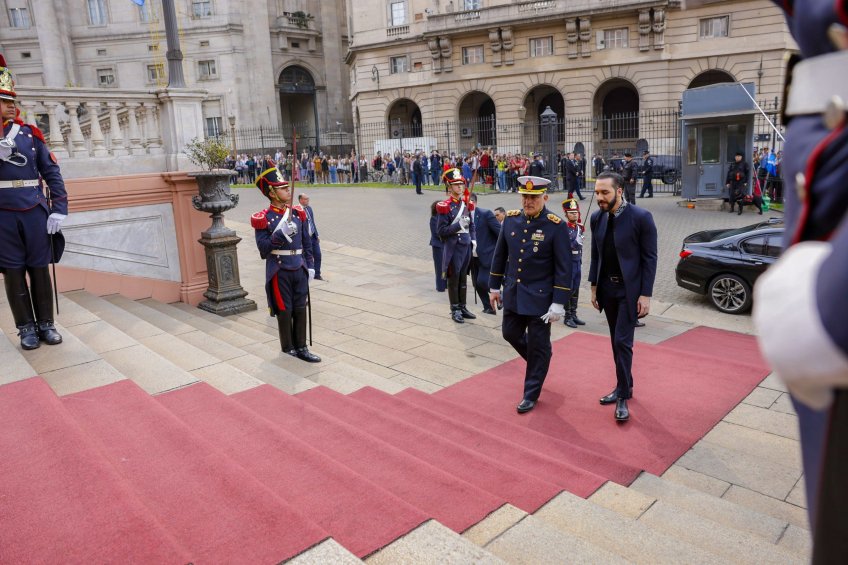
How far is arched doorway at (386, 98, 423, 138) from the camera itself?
43.7 meters

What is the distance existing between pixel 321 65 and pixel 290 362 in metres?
47.3

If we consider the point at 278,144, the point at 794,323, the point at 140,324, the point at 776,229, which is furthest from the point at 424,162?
the point at 794,323

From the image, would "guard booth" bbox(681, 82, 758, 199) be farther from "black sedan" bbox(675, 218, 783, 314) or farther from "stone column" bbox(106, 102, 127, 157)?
"stone column" bbox(106, 102, 127, 157)

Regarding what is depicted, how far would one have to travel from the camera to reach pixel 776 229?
1039cm

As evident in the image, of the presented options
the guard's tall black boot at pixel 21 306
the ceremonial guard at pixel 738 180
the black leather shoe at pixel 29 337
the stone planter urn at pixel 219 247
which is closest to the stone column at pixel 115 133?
the stone planter urn at pixel 219 247

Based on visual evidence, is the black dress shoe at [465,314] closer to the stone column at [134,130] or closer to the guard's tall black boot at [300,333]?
the guard's tall black boot at [300,333]

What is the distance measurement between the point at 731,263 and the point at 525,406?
19.8 feet

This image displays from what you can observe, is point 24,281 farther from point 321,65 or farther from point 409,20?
point 321,65

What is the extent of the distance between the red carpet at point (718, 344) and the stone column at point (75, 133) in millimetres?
8564

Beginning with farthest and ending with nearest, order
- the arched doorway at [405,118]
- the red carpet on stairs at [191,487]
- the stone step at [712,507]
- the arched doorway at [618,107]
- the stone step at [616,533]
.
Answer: the arched doorway at [405,118]
the arched doorway at [618,107]
the stone step at [712,507]
the stone step at [616,533]
the red carpet on stairs at [191,487]

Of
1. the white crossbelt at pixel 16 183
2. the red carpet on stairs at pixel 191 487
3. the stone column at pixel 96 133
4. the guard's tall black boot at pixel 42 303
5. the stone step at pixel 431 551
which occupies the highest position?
the stone column at pixel 96 133

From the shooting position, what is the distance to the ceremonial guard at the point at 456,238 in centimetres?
965

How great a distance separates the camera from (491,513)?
3.38 metres

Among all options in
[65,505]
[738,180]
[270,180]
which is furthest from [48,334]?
[738,180]
